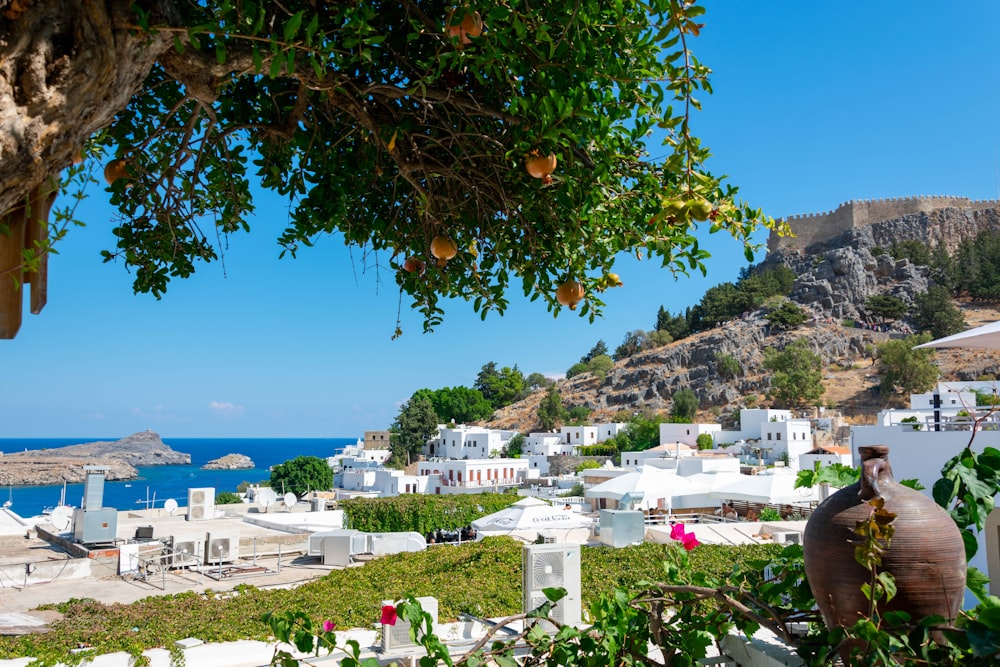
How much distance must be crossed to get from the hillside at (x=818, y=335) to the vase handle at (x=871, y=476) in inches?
2387

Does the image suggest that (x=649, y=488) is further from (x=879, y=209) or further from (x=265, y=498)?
(x=879, y=209)

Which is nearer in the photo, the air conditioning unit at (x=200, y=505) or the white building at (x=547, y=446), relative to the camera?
the air conditioning unit at (x=200, y=505)

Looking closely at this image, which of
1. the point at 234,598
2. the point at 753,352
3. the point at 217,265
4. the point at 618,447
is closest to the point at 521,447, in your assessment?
the point at 618,447

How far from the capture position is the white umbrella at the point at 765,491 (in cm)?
1684

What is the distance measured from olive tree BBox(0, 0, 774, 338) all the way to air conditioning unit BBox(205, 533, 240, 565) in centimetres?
1274

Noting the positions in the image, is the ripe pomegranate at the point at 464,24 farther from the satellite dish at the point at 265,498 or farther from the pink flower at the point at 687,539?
the satellite dish at the point at 265,498

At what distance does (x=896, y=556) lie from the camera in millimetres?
1629

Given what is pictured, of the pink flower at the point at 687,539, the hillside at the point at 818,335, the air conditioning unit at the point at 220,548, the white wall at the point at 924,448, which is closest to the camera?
the pink flower at the point at 687,539

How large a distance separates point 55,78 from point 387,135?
92cm

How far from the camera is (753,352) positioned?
→ 64875mm

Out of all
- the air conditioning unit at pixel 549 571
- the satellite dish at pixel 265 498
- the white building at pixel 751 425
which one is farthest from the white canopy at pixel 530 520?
the white building at pixel 751 425

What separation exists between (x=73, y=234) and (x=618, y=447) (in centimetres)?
5164

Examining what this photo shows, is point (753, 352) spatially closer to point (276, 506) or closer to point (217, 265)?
point (276, 506)

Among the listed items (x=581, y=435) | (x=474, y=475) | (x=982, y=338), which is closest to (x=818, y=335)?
(x=581, y=435)
